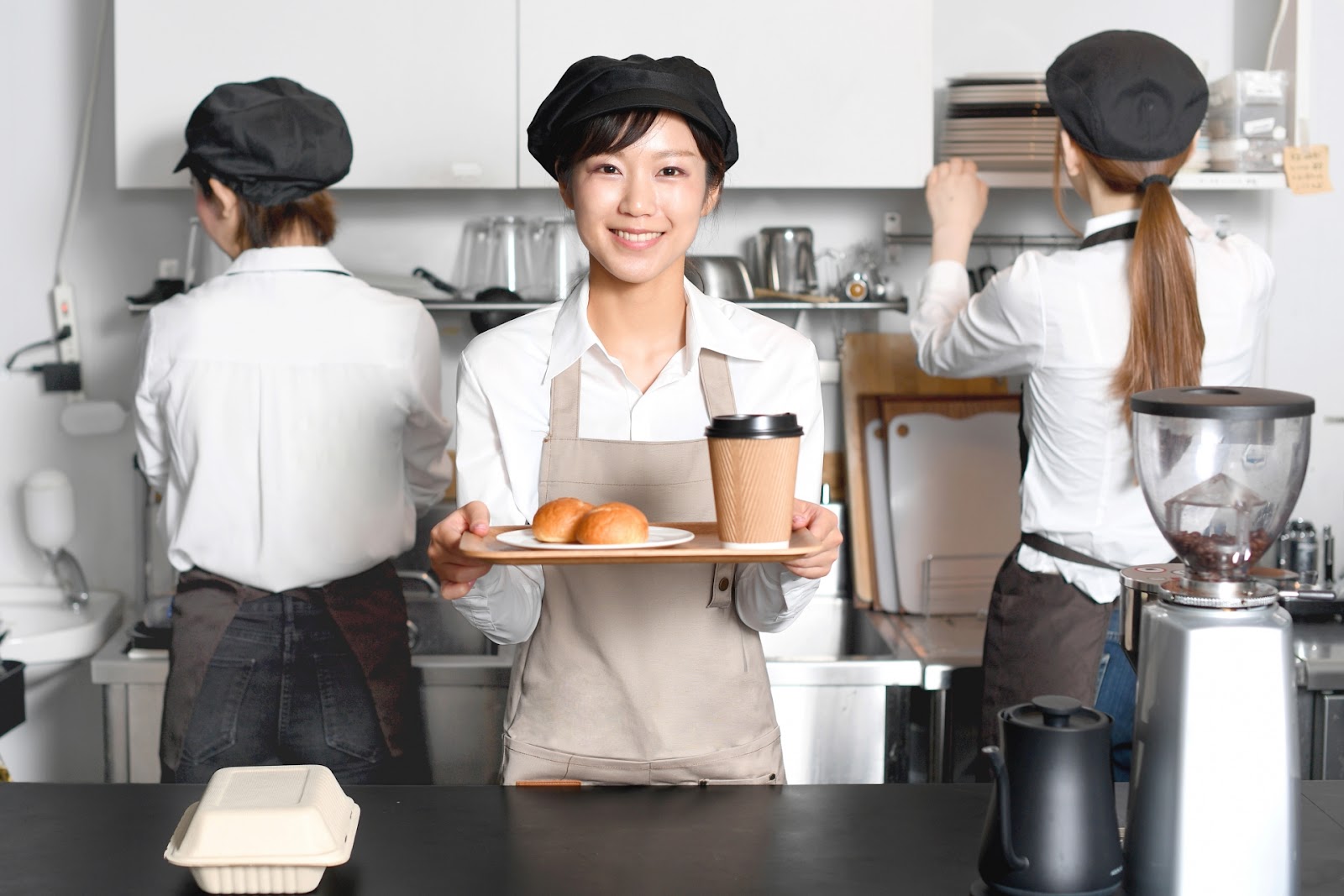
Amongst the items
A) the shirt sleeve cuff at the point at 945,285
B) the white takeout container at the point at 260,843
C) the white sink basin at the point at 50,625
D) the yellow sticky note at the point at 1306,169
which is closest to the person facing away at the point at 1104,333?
the shirt sleeve cuff at the point at 945,285

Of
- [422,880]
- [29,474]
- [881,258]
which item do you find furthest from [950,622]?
[29,474]

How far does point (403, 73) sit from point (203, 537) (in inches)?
36.3

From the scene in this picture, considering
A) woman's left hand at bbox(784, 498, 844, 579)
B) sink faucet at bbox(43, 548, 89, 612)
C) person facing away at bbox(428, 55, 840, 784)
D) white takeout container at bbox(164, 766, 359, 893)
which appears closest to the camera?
white takeout container at bbox(164, 766, 359, 893)

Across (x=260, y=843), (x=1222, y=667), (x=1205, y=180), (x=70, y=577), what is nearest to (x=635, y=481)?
(x=260, y=843)

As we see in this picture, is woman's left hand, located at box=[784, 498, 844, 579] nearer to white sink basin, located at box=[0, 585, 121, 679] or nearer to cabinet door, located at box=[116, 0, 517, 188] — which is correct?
cabinet door, located at box=[116, 0, 517, 188]

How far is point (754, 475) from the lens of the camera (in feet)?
3.94

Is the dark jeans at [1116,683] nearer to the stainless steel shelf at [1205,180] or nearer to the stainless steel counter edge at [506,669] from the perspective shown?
the stainless steel counter edge at [506,669]

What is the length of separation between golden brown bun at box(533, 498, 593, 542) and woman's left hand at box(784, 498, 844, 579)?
21 cm

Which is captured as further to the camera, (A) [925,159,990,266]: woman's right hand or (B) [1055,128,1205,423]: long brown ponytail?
(A) [925,159,990,266]: woman's right hand

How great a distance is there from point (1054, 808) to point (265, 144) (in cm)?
153

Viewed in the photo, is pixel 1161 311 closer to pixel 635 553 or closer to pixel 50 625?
pixel 635 553

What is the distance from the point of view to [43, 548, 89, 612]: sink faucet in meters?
2.75

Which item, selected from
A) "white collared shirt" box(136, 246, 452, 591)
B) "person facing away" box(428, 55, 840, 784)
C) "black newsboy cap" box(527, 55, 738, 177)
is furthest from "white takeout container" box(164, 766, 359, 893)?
"white collared shirt" box(136, 246, 452, 591)

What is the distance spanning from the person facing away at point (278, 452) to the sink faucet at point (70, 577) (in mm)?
779
